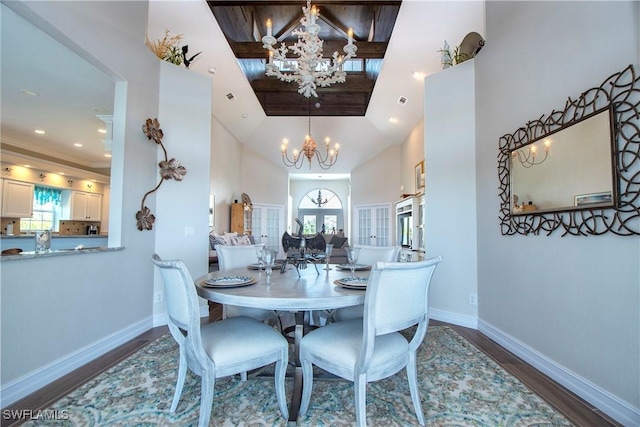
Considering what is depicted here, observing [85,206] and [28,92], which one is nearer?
[28,92]

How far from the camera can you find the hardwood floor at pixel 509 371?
1587mm

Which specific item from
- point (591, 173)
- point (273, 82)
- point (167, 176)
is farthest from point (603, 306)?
point (273, 82)

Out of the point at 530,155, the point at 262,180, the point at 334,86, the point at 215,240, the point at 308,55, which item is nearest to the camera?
the point at 530,155

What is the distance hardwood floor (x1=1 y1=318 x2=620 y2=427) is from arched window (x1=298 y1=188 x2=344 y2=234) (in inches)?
421

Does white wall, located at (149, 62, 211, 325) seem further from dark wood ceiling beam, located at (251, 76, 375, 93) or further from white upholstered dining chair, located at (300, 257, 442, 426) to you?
dark wood ceiling beam, located at (251, 76, 375, 93)

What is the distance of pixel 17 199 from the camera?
562cm

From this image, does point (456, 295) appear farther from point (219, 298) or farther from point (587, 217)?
point (219, 298)

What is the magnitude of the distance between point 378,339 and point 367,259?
114 cm

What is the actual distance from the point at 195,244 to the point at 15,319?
1.73 metres

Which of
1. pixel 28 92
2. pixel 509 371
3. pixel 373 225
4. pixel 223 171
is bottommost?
pixel 509 371

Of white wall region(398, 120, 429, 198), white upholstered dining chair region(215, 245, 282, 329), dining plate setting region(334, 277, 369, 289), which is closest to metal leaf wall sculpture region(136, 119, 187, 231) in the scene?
white upholstered dining chair region(215, 245, 282, 329)

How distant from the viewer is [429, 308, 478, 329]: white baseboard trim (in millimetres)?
3068

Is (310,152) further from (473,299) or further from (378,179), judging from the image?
(473,299)

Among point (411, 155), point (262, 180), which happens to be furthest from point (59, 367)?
point (262, 180)
